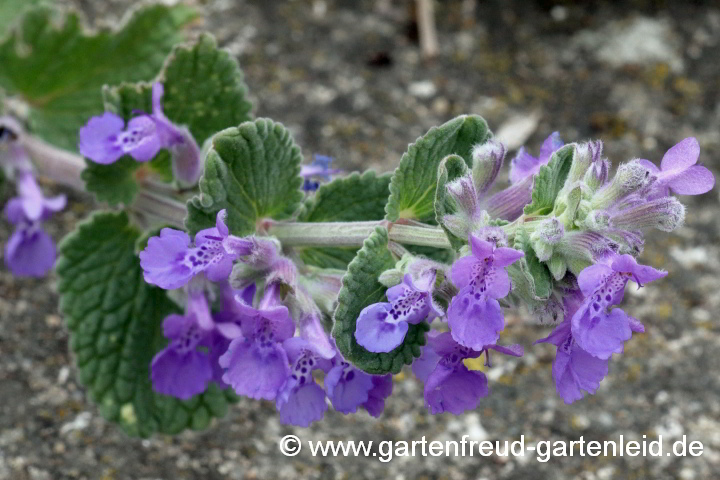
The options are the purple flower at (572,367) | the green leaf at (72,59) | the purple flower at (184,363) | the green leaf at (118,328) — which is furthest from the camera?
the green leaf at (72,59)

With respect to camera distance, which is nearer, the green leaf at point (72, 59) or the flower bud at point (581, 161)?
the flower bud at point (581, 161)

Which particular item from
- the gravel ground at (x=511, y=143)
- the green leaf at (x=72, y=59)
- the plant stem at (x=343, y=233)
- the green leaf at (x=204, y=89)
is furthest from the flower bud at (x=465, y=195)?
the green leaf at (x=72, y=59)

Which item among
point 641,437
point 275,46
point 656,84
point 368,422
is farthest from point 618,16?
point 368,422

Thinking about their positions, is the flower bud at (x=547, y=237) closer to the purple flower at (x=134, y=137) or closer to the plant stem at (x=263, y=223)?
the plant stem at (x=263, y=223)

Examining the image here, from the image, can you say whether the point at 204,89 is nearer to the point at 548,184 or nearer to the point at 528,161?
the point at 528,161

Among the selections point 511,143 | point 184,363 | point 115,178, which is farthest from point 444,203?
point 511,143
